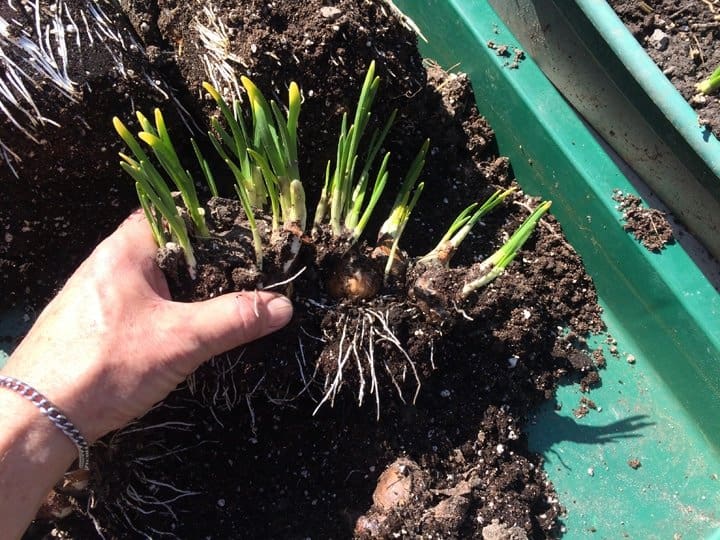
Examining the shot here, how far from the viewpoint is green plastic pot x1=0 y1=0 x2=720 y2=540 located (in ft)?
4.24

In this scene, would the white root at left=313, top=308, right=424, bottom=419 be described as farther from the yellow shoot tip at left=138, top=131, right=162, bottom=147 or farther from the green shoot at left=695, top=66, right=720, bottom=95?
the green shoot at left=695, top=66, right=720, bottom=95

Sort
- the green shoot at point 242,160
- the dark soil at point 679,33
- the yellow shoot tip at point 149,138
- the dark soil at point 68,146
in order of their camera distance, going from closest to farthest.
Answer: the yellow shoot tip at point 149,138, the green shoot at point 242,160, the dark soil at point 68,146, the dark soil at point 679,33

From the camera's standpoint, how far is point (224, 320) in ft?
3.00

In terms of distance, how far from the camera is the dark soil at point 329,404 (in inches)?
43.8

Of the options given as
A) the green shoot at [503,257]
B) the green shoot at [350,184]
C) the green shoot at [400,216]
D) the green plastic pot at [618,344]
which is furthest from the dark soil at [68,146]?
the green shoot at [503,257]

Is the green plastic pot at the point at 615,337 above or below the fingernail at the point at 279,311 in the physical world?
below

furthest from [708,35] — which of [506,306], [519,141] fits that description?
[506,306]

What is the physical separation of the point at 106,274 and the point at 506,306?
2.68 ft

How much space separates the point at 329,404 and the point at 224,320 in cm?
39

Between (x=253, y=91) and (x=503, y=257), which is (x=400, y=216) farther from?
(x=253, y=91)

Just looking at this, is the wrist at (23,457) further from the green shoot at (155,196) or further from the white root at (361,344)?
the white root at (361,344)

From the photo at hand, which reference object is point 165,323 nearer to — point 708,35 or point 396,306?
point 396,306

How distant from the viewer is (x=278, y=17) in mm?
1147

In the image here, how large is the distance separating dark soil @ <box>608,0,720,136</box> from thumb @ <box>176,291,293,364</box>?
935 millimetres
